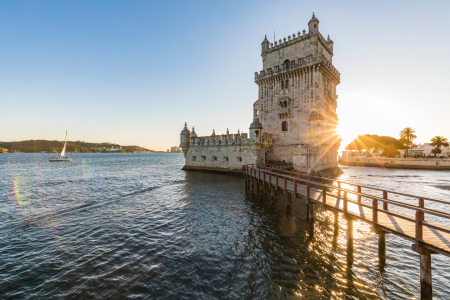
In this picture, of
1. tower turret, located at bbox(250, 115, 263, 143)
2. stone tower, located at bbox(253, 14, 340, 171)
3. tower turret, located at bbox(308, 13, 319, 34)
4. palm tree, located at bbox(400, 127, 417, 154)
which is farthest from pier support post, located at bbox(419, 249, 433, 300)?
palm tree, located at bbox(400, 127, 417, 154)

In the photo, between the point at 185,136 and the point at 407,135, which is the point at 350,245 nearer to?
the point at 185,136

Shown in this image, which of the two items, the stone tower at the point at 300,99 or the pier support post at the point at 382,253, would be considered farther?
the stone tower at the point at 300,99

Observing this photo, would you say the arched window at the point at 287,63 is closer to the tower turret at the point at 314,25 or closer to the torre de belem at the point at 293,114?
the torre de belem at the point at 293,114

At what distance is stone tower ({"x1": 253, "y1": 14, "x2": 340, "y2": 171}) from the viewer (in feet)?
98.4

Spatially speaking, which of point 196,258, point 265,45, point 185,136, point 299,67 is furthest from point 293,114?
point 196,258

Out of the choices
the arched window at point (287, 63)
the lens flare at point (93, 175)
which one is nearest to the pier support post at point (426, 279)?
the arched window at point (287, 63)

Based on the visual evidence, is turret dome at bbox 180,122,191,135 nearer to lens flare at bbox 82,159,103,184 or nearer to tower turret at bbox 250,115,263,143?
tower turret at bbox 250,115,263,143

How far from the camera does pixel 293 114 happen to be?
32.2 metres

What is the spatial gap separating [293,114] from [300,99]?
2.50 meters

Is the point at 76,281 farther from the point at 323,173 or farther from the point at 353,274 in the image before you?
the point at 323,173

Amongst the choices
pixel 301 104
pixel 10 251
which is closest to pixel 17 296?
pixel 10 251

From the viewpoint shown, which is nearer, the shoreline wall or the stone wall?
the stone wall

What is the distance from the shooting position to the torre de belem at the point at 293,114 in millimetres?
30062

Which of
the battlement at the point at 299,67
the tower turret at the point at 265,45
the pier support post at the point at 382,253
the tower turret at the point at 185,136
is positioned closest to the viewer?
the pier support post at the point at 382,253
